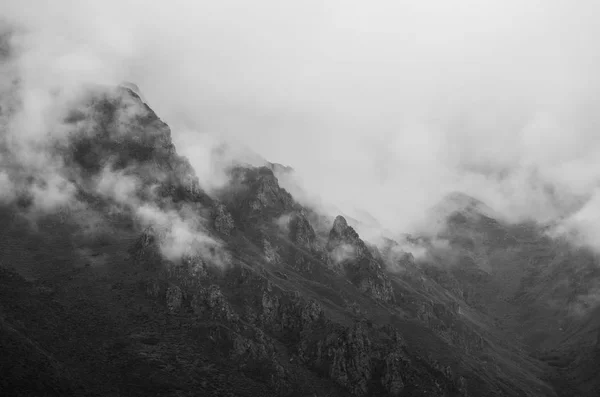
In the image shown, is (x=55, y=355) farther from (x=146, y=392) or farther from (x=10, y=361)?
(x=146, y=392)

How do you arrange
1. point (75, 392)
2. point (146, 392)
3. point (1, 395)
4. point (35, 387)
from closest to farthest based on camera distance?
point (1, 395)
point (35, 387)
point (75, 392)
point (146, 392)

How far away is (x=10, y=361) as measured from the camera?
169375 millimetres

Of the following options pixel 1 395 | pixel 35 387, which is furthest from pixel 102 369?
pixel 1 395

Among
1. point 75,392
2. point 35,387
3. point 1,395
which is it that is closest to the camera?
point 1,395

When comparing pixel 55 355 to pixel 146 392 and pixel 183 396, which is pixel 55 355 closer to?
pixel 146 392

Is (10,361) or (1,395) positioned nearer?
(1,395)

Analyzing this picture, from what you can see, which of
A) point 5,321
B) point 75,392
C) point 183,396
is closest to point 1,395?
point 75,392

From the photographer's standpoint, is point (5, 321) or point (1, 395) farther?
point (5, 321)

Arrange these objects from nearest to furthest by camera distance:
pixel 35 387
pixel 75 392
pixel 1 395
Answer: pixel 1 395 → pixel 35 387 → pixel 75 392

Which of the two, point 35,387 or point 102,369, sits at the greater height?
point 102,369

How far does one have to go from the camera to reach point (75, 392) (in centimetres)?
17588

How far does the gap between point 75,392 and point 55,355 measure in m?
27.8

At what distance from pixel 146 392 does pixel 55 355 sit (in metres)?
42.3

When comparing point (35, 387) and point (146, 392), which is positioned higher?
point (146, 392)
